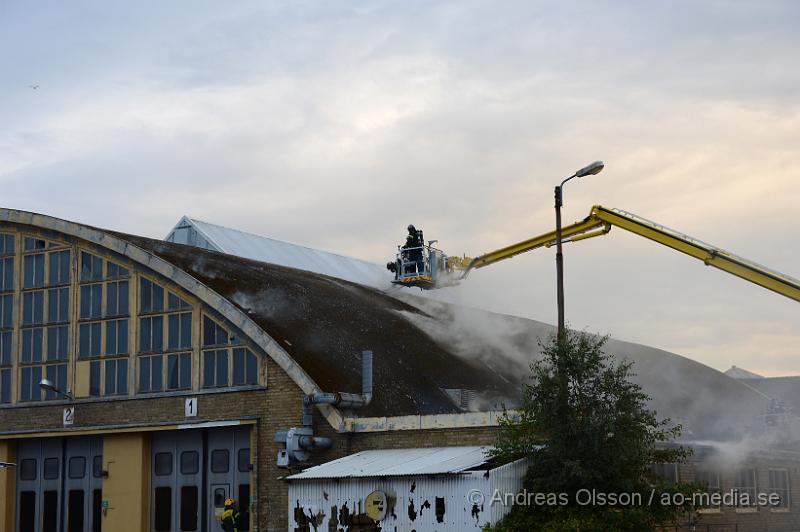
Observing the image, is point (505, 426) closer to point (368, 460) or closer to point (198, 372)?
point (368, 460)

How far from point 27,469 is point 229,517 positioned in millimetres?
10587

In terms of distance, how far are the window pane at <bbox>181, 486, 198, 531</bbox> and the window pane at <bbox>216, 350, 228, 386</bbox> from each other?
320 centimetres

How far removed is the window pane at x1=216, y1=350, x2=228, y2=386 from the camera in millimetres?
31406

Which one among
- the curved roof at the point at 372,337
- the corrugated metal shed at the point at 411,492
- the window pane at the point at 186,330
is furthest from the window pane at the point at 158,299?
the corrugated metal shed at the point at 411,492

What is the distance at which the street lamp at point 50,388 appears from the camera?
32.5 meters

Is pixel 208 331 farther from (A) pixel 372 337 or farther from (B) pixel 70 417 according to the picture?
(A) pixel 372 337

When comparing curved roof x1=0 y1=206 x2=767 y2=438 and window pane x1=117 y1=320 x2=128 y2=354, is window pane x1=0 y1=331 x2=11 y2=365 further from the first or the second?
window pane x1=117 y1=320 x2=128 y2=354

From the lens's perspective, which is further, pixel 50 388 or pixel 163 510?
pixel 50 388

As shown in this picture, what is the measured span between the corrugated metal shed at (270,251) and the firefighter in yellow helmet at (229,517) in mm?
19384

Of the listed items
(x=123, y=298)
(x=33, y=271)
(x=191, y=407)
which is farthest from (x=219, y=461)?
(x=33, y=271)

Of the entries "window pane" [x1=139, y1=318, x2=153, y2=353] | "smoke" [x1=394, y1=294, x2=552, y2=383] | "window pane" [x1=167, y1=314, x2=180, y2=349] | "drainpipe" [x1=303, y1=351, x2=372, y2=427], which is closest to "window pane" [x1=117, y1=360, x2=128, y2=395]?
"window pane" [x1=139, y1=318, x2=153, y2=353]

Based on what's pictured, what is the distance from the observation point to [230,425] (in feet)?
101

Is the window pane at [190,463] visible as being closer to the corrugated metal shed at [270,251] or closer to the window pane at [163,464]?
the window pane at [163,464]

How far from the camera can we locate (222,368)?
3150cm
